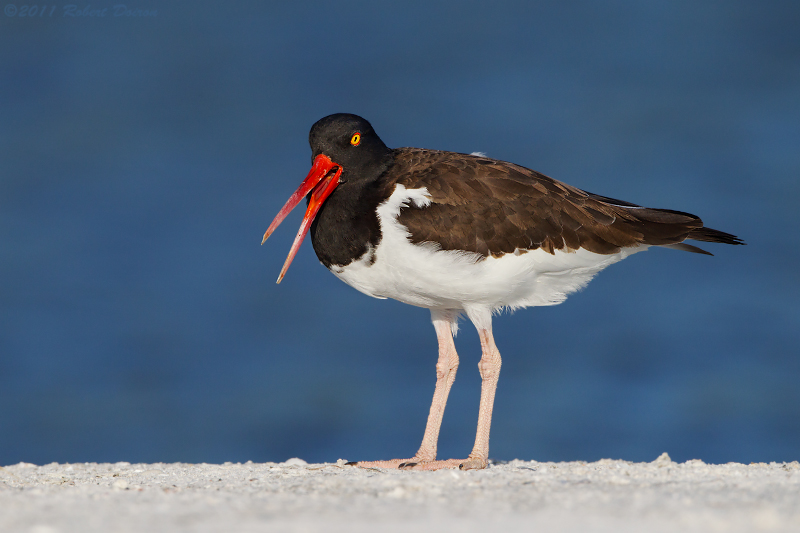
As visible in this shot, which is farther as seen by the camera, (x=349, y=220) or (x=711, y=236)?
(x=711, y=236)

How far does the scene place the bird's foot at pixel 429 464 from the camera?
6.86 metres

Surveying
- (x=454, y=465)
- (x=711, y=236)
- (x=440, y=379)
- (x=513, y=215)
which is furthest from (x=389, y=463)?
(x=711, y=236)

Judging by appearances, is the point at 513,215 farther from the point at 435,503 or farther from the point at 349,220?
the point at 435,503

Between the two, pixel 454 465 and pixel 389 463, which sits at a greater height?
pixel 389 463

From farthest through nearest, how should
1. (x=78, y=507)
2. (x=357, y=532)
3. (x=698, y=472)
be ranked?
1. (x=698, y=472)
2. (x=78, y=507)
3. (x=357, y=532)

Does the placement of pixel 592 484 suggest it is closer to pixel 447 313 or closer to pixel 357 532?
pixel 357 532

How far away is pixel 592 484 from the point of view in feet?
16.2

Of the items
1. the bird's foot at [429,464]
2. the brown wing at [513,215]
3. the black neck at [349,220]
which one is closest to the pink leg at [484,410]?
the bird's foot at [429,464]

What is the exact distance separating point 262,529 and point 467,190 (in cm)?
426

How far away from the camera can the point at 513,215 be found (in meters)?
7.12

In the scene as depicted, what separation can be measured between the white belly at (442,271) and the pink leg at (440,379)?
0.63 metres

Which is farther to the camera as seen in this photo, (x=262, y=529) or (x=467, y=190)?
(x=467, y=190)

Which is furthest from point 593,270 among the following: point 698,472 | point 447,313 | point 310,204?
point 310,204

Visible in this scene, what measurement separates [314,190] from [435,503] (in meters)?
3.87
